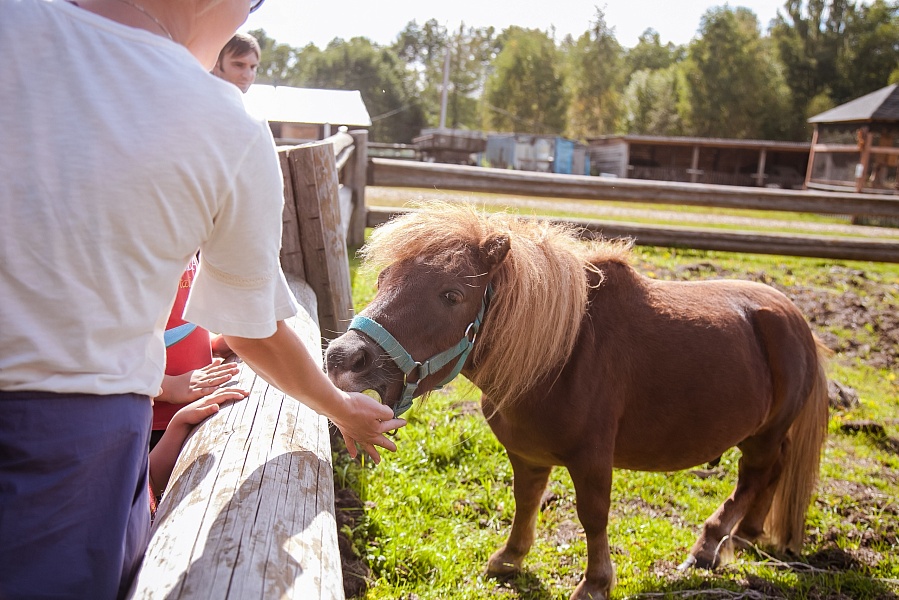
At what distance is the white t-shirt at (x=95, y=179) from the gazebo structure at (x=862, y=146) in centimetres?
2691

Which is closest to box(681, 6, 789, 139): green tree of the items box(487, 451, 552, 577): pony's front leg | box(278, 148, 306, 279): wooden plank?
box(278, 148, 306, 279): wooden plank

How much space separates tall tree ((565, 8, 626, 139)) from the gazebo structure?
90.1 ft

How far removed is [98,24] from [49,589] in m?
0.91

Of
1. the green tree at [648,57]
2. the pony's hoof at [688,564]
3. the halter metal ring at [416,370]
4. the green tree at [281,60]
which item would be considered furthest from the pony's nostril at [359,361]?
the green tree at [648,57]

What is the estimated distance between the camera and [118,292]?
1.11 m

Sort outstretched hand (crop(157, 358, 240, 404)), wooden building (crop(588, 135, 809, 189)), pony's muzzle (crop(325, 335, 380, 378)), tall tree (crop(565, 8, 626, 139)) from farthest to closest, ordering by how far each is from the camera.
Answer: tall tree (crop(565, 8, 626, 139))
wooden building (crop(588, 135, 809, 189))
outstretched hand (crop(157, 358, 240, 404))
pony's muzzle (crop(325, 335, 380, 378))

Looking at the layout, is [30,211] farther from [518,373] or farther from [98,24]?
[518,373]

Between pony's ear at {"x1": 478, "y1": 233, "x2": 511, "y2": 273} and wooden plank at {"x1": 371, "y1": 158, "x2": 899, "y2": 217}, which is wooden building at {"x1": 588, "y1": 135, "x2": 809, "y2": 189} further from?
pony's ear at {"x1": 478, "y1": 233, "x2": 511, "y2": 273}

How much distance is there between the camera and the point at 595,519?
2.76m

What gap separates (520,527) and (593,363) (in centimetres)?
88

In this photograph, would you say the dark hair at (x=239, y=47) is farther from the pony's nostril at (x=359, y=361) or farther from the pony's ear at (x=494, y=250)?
the pony's nostril at (x=359, y=361)

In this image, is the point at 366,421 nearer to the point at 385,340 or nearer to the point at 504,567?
the point at 385,340

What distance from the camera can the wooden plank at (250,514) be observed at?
1325 millimetres

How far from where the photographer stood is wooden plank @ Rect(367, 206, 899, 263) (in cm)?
793
